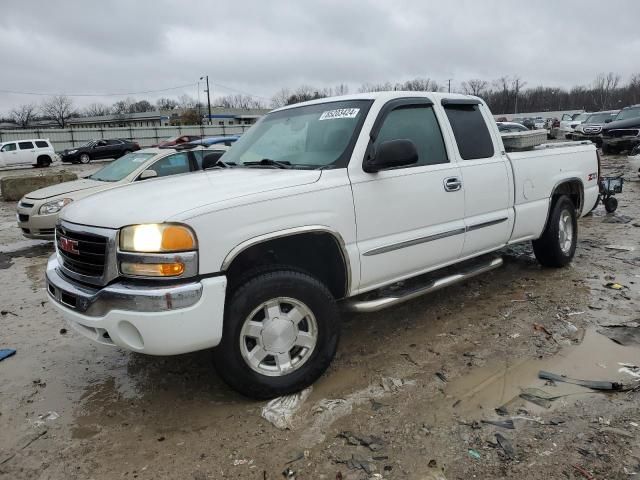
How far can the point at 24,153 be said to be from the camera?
2817cm

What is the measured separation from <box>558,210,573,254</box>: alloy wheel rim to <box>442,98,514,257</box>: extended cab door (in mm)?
1170

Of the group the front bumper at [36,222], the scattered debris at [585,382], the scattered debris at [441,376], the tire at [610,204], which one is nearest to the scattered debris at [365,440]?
the scattered debris at [441,376]

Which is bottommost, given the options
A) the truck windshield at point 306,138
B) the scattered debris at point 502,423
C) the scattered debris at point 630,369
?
the scattered debris at point 502,423

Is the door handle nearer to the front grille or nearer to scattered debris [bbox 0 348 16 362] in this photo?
the front grille

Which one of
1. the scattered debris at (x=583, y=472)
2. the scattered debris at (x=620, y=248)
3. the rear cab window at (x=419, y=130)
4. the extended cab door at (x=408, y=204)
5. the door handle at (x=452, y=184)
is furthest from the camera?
the scattered debris at (x=620, y=248)

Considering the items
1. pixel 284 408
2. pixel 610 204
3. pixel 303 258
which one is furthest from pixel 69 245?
pixel 610 204

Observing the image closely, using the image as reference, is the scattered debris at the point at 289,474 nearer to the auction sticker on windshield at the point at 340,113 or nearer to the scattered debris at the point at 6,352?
the auction sticker on windshield at the point at 340,113

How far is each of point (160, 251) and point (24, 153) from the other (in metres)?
30.7

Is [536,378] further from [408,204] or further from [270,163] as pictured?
[270,163]

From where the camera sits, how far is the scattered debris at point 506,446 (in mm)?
2539

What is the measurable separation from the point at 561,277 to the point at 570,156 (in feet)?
4.35

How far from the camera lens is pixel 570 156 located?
535 cm

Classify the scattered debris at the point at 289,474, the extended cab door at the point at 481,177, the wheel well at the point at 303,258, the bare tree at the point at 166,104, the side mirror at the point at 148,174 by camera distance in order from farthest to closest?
the bare tree at the point at 166,104 → the side mirror at the point at 148,174 → the extended cab door at the point at 481,177 → the wheel well at the point at 303,258 → the scattered debris at the point at 289,474

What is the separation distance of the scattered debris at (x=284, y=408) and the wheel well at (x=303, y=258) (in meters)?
0.74
